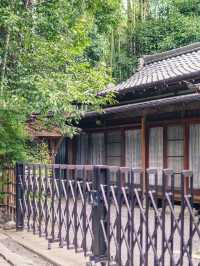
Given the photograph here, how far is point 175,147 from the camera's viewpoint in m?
13.0

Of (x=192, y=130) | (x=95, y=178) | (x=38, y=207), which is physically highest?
(x=192, y=130)

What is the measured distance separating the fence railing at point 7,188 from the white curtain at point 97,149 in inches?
295

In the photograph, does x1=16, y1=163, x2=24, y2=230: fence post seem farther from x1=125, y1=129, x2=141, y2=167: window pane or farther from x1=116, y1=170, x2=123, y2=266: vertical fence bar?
x1=125, y1=129, x2=141, y2=167: window pane

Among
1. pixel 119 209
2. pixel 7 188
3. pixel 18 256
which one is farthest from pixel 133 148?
pixel 119 209

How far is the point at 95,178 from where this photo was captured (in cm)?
538

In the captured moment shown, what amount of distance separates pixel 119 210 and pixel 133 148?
9807mm

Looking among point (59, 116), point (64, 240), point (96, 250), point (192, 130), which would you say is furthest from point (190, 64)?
point (96, 250)

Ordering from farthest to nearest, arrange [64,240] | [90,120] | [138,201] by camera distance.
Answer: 1. [90,120]
2. [64,240]
3. [138,201]

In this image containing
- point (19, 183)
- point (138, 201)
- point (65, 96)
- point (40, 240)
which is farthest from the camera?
point (65, 96)

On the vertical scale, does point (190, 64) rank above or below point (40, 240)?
above

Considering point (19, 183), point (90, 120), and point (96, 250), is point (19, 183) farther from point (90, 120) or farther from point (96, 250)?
point (90, 120)

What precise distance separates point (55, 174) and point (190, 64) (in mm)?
8975

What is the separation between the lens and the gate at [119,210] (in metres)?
4.34

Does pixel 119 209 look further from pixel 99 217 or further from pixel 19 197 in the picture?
pixel 19 197
